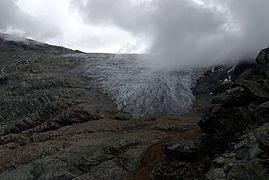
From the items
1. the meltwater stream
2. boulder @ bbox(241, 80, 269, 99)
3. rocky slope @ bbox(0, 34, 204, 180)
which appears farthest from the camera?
the meltwater stream

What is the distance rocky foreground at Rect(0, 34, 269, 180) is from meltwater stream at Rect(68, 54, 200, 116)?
1207 millimetres

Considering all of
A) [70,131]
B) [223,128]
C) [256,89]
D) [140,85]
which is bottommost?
[70,131]

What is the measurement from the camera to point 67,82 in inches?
1633

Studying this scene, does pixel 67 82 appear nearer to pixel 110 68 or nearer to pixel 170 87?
pixel 110 68

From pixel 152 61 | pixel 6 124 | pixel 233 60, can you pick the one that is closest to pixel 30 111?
pixel 6 124

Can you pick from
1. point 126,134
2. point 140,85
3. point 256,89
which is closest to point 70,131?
point 126,134

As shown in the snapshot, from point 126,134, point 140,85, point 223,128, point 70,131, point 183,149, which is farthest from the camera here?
point 140,85

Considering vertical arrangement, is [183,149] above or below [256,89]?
below

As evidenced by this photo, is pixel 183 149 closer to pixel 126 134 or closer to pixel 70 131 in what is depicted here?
pixel 126 134

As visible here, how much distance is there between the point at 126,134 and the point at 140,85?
454 inches

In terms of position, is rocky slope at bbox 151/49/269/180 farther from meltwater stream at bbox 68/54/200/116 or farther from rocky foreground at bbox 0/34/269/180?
meltwater stream at bbox 68/54/200/116

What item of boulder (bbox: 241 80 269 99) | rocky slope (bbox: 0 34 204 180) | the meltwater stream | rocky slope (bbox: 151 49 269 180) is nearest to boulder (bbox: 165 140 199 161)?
rocky slope (bbox: 151 49 269 180)

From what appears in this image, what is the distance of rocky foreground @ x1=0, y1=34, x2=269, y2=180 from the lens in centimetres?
2150

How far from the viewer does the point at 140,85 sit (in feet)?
134
